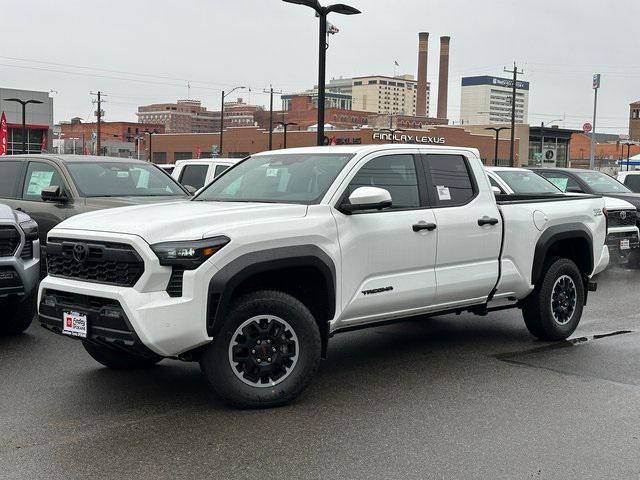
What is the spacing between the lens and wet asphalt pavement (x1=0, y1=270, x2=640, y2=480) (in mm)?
4406

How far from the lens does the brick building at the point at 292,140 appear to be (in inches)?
3275

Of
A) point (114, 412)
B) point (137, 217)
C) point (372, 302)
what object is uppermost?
point (137, 217)

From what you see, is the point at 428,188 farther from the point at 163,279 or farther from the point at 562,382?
the point at 163,279

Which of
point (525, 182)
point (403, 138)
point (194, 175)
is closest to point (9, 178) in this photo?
point (194, 175)

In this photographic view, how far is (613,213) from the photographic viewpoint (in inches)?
521

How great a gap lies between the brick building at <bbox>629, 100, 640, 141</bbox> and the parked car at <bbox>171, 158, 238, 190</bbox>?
131m

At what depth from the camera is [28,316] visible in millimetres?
7902

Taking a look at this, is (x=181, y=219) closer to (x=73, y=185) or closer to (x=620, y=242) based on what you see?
(x=73, y=185)

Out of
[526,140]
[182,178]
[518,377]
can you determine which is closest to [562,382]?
[518,377]

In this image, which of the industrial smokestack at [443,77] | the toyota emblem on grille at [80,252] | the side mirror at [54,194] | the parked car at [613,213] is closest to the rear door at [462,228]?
the toyota emblem on grille at [80,252]

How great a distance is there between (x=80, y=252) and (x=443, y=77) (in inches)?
4402

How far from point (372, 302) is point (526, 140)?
336 ft

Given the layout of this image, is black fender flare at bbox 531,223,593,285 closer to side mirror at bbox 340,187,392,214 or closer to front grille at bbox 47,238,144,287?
side mirror at bbox 340,187,392,214

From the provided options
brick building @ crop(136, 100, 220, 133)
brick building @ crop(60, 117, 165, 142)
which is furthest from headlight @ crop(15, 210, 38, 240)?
brick building @ crop(136, 100, 220, 133)
